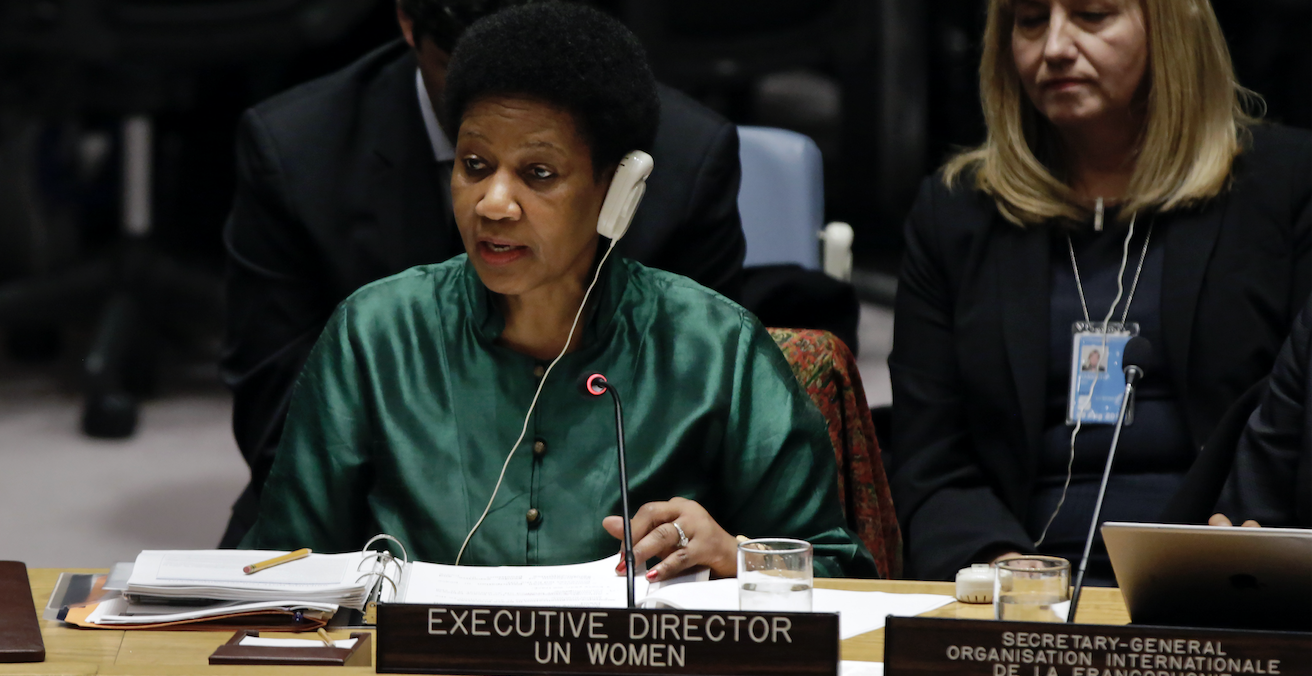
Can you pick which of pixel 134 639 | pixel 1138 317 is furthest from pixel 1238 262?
pixel 134 639

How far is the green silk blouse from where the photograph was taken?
5.07 ft

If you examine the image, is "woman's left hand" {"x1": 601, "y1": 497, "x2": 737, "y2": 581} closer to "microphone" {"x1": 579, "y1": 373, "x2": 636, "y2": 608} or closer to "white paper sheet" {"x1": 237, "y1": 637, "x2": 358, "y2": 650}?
"microphone" {"x1": 579, "y1": 373, "x2": 636, "y2": 608}

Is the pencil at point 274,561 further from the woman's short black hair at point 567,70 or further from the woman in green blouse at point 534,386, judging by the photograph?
the woman's short black hair at point 567,70

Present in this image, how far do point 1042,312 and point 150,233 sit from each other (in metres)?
3.02

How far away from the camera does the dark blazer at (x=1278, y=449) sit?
170 cm

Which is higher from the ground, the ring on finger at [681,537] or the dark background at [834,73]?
the dark background at [834,73]

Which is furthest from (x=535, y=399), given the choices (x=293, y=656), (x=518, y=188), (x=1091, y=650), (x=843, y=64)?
(x=843, y=64)

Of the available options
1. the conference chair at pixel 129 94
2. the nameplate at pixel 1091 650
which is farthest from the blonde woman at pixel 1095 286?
the conference chair at pixel 129 94

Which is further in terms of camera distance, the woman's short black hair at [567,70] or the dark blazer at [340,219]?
the dark blazer at [340,219]

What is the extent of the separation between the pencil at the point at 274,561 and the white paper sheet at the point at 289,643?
0.10 metres

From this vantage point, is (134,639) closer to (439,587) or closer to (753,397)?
(439,587)

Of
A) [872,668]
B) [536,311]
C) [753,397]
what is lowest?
[872,668]

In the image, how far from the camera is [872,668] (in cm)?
117

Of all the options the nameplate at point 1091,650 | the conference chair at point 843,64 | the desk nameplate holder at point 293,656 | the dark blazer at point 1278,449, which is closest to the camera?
the nameplate at point 1091,650
